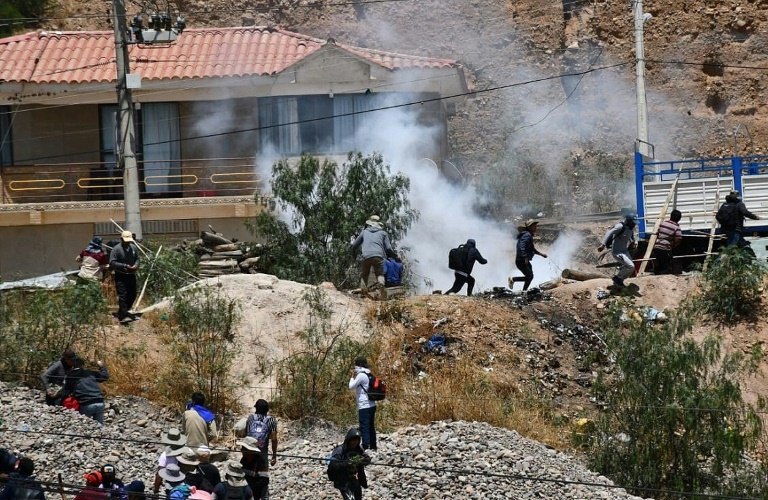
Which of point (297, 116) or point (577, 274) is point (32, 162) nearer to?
point (297, 116)

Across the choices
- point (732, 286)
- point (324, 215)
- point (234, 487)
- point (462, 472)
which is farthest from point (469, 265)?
point (234, 487)

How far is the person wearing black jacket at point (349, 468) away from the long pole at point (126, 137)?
29.1ft

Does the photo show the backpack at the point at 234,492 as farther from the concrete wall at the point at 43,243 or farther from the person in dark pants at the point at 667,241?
the concrete wall at the point at 43,243

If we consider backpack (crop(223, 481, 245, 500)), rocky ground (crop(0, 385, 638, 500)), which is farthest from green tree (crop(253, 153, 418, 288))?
backpack (crop(223, 481, 245, 500))

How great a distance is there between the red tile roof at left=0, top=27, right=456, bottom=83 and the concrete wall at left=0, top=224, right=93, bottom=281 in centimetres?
289

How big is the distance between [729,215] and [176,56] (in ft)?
39.4

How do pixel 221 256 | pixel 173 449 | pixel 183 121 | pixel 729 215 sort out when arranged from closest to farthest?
pixel 173 449
pixel 729 215
pixel 221 256
pixel 183 121

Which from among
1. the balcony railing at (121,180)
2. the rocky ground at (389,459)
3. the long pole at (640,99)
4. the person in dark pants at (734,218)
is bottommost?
the rocky ground at (389,459)

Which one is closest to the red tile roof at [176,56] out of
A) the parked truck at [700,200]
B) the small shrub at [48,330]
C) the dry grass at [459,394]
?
the parked truck at [700,200]

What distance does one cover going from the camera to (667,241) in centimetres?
2300

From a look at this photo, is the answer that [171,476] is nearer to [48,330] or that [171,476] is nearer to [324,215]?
[48,330]

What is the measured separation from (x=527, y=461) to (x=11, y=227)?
13484mm

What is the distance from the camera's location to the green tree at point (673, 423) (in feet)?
59.3

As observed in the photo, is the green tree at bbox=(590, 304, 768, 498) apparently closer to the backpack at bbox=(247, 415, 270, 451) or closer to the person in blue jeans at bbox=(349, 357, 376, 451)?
the person in blue jeans at bbox=(349, 357, 376, 451)
